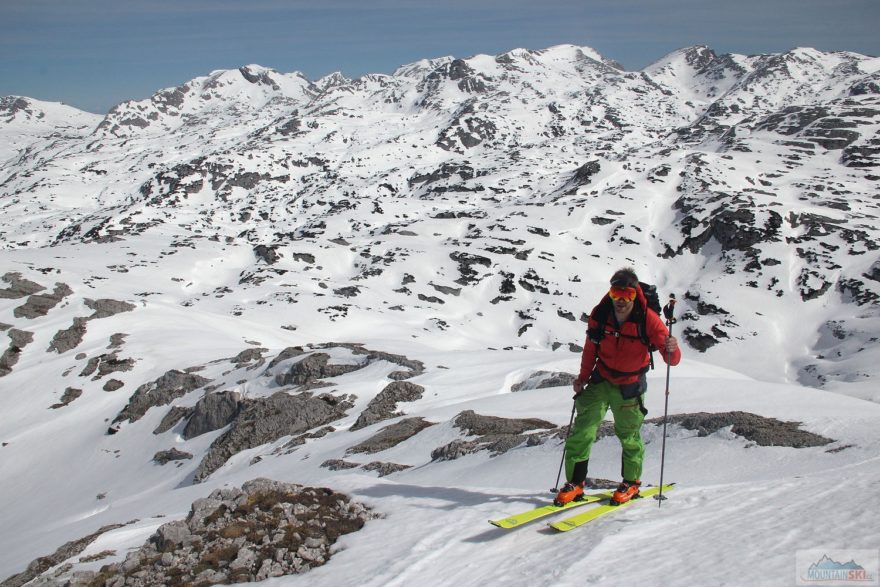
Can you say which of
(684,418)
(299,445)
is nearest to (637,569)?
(684,418)

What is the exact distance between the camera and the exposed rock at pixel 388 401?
21.8 m

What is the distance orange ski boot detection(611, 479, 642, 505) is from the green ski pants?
74 millimetres

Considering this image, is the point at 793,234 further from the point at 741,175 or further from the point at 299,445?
the point at 299,445

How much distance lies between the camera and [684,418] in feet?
37.1

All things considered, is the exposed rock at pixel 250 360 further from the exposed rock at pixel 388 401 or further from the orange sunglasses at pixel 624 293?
the orange sunglasses at pixel 624 293

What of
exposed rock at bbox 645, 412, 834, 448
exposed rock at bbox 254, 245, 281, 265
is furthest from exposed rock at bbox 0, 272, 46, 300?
exposed rock at bbox 645, 412, 834, 448

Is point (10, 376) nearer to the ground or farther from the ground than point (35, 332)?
nearer to the ground

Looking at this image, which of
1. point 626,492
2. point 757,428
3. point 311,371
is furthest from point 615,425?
point 311,371

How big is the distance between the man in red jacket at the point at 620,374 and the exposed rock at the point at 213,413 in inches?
939

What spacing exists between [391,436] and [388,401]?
22.8 feet

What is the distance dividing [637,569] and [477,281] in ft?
309

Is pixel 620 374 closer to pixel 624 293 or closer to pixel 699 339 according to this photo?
pixel 624 293

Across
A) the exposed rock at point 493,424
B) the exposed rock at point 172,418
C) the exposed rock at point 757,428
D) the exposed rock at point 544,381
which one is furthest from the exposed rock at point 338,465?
the exposed rock at point 172,418

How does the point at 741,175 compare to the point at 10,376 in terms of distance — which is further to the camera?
the point at 741,175
